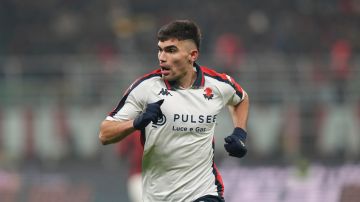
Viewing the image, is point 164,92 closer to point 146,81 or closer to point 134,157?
point 146,81

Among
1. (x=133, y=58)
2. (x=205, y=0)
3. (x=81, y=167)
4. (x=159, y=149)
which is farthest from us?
(x=205, y=0)

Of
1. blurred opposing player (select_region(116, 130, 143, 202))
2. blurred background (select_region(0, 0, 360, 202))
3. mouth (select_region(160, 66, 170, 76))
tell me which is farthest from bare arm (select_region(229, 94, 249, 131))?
blurred background (select_region(0, 0, 360, 202))

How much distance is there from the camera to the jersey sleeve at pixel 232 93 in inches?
233

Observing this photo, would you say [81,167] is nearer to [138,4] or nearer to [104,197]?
[104,197]

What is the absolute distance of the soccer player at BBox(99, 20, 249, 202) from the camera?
18.1 feet

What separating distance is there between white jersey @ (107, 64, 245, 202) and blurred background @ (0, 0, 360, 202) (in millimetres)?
4239

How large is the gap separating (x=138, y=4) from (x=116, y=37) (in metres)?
0.78

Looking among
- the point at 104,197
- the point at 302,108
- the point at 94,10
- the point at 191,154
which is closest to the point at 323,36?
the point at 302,108

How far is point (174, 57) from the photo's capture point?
18.1 ft

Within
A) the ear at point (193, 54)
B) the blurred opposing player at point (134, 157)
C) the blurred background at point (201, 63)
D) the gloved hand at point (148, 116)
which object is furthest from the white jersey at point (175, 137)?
the blurred background at point (201, 63)

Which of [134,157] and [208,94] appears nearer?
[208,94]

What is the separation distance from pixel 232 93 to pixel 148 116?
92 centimetres

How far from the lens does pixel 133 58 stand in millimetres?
14062

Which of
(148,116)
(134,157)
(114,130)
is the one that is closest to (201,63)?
Answer: (134,157)
